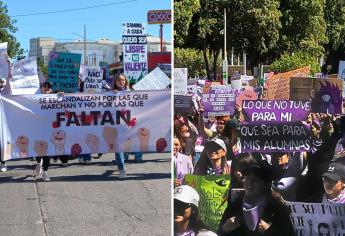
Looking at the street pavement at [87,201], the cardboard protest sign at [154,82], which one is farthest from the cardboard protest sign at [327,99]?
the cardboard protest sign at [154,82]

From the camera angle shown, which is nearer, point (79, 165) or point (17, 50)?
point (79, 165)

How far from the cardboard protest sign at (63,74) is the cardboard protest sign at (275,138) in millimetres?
8823

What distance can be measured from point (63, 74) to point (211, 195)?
891 centimetres

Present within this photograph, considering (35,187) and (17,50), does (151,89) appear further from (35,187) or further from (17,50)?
(17,50)

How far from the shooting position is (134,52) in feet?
45.8

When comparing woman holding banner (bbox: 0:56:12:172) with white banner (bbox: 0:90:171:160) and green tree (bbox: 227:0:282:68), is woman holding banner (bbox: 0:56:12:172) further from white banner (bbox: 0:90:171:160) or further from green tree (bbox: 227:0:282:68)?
green tree (bbox: 227:0:282:68)

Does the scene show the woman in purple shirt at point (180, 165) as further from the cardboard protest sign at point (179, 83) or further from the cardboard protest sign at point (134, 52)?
the cardboard protest sign at point (134, 52)

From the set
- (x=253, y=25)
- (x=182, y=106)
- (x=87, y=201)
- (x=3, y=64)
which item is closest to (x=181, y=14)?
(x=87, y=201)

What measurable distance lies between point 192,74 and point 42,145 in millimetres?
35202

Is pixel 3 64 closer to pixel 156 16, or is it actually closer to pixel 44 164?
pixel 44 164

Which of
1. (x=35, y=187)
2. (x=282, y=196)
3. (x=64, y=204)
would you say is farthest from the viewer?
(x=35, y=187)

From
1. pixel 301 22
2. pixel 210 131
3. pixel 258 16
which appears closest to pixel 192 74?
pixel 258 16

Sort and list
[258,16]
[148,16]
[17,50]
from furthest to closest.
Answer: [17,50] < [258,16] < [148,16]

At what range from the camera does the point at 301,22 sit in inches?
1946
